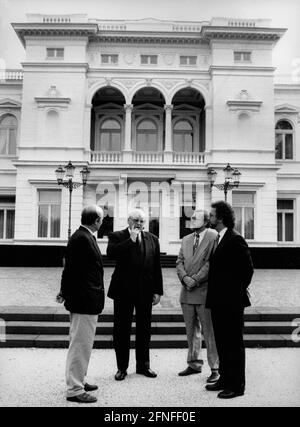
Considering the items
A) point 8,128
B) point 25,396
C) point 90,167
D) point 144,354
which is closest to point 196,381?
point 144,354

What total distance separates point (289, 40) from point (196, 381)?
3.91 m

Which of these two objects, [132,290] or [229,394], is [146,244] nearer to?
[132,290]

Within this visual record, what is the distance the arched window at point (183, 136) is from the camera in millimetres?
22781

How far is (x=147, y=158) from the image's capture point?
21484 millimetres

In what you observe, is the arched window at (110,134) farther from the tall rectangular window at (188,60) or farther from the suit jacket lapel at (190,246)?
the suit jacket lapel at (190,246)

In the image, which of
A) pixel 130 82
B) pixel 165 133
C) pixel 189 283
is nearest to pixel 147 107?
pixel 130 82

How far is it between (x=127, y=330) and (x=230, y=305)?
48.5 inches

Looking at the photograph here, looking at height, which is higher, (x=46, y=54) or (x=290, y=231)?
(x=46, y=54)

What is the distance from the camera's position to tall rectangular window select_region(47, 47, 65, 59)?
2056 centimetres

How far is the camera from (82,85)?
20.9 m

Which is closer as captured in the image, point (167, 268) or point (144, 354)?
point (144, 354)

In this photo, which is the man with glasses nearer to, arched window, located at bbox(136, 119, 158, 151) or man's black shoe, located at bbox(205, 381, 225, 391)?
man's black shoe, located at bbox(205, 381, 225, 391)

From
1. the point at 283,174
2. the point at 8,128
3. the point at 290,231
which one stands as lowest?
the point at 290,231

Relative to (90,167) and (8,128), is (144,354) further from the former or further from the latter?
(8,128)
